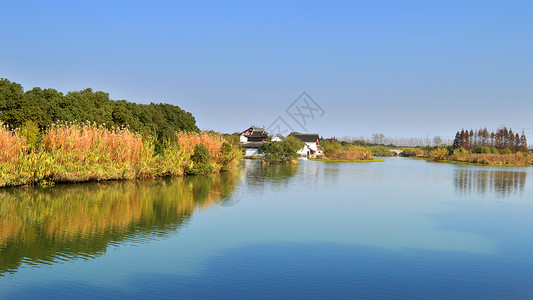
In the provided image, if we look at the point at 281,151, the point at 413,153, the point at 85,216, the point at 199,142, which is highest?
the point at 413,153

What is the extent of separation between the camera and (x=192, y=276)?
661cm

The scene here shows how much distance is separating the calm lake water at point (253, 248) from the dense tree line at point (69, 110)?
5683 mm

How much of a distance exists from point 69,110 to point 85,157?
17.2 ft

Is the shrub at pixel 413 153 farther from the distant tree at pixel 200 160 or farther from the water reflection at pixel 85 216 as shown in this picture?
the water reflection at pixel 85 216

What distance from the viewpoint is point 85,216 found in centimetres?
1102

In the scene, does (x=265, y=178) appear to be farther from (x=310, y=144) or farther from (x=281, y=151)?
(x=310, y=144)

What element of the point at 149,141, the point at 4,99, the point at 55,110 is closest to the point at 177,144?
the point at 149,141

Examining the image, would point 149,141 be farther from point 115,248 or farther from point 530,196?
point 530,196

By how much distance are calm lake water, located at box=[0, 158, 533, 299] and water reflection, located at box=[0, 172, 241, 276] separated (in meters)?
0.04

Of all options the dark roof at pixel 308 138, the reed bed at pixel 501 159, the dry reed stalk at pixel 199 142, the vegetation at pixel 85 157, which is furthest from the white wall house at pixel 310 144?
the vegetation at pixel 85 157

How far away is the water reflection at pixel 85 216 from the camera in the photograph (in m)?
7.82

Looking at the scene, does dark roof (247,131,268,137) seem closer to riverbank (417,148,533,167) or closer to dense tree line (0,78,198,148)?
riverbank (417,148,533,167)

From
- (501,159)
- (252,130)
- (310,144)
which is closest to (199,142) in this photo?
(252,130)

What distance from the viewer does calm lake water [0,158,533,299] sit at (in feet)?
20.3
